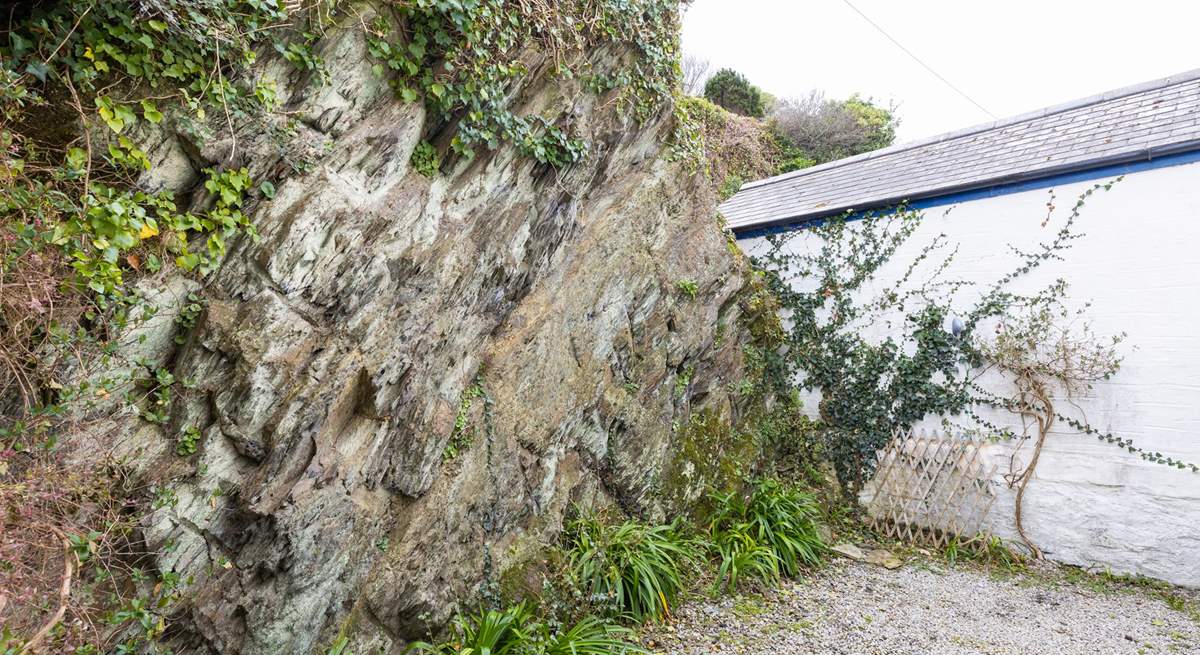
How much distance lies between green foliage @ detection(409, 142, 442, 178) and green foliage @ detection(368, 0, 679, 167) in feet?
0.47

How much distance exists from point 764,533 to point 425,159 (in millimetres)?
4822

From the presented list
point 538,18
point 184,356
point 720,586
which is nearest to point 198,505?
point 184,356

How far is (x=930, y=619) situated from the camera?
5.16 m

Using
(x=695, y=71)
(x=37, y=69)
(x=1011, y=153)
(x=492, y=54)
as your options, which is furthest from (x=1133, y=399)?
(x=695, y=71)

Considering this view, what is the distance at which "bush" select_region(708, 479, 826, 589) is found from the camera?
5.70 m

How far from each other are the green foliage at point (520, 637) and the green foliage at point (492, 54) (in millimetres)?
3110

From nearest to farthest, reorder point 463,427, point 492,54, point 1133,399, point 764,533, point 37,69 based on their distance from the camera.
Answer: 1. point 37,69
2. point 492,54
3. point 463,427
4. point 1133,399
5. point 764,533

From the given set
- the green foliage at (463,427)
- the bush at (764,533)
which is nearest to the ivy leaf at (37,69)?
the green foliage at (463,427)

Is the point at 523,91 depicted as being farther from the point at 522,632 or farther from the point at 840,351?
the point at 840,351

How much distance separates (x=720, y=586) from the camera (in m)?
5.43

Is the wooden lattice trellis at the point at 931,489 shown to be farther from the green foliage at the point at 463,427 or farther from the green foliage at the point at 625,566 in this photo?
the green foliage at the point at 463,427

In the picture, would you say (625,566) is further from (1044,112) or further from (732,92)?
(732,92)

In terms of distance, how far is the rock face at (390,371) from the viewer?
10.2 feet

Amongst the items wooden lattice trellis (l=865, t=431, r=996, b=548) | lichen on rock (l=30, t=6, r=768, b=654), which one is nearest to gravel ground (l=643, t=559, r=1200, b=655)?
wooden lattice trellis (l=865, t=431, r=996, b=548)
